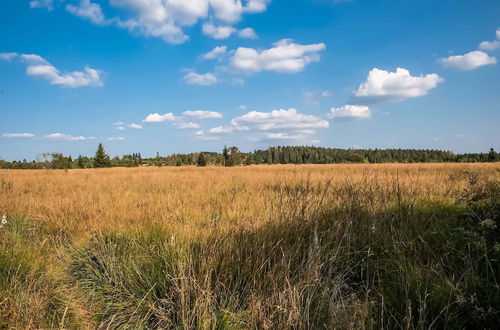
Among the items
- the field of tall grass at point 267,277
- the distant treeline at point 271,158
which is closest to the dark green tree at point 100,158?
the distant treeline at point 271,158

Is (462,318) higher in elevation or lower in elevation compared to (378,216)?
lower

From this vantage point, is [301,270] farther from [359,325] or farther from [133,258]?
[133,258]

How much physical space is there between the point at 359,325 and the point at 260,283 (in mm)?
683

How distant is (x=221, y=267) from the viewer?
2105 millimetres

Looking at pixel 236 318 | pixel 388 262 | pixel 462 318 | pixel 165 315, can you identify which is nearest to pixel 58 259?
pixel 165 315

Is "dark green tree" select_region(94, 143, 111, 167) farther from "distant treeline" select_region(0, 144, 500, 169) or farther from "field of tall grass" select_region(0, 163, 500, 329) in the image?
"field of tall grass" select_region(0, 163, 500, 329)

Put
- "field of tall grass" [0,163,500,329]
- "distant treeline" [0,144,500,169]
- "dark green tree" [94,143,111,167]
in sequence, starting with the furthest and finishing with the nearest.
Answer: "dark green tree" [94,143,111,167]
"distant treeline" [0,144,500,169]
"field of tall grass" [0,163,500,329]

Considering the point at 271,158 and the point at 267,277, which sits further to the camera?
the point at 271,158

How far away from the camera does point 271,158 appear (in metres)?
106

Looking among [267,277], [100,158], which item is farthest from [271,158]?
[267,277]

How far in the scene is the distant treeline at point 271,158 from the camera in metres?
39.7

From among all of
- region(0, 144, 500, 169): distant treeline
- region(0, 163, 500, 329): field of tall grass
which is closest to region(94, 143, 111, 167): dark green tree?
region(0, 144, 500, 169): distant treeline

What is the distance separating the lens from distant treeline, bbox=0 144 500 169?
1563 inches

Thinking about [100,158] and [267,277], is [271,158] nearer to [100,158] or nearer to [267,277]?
[100,158]
